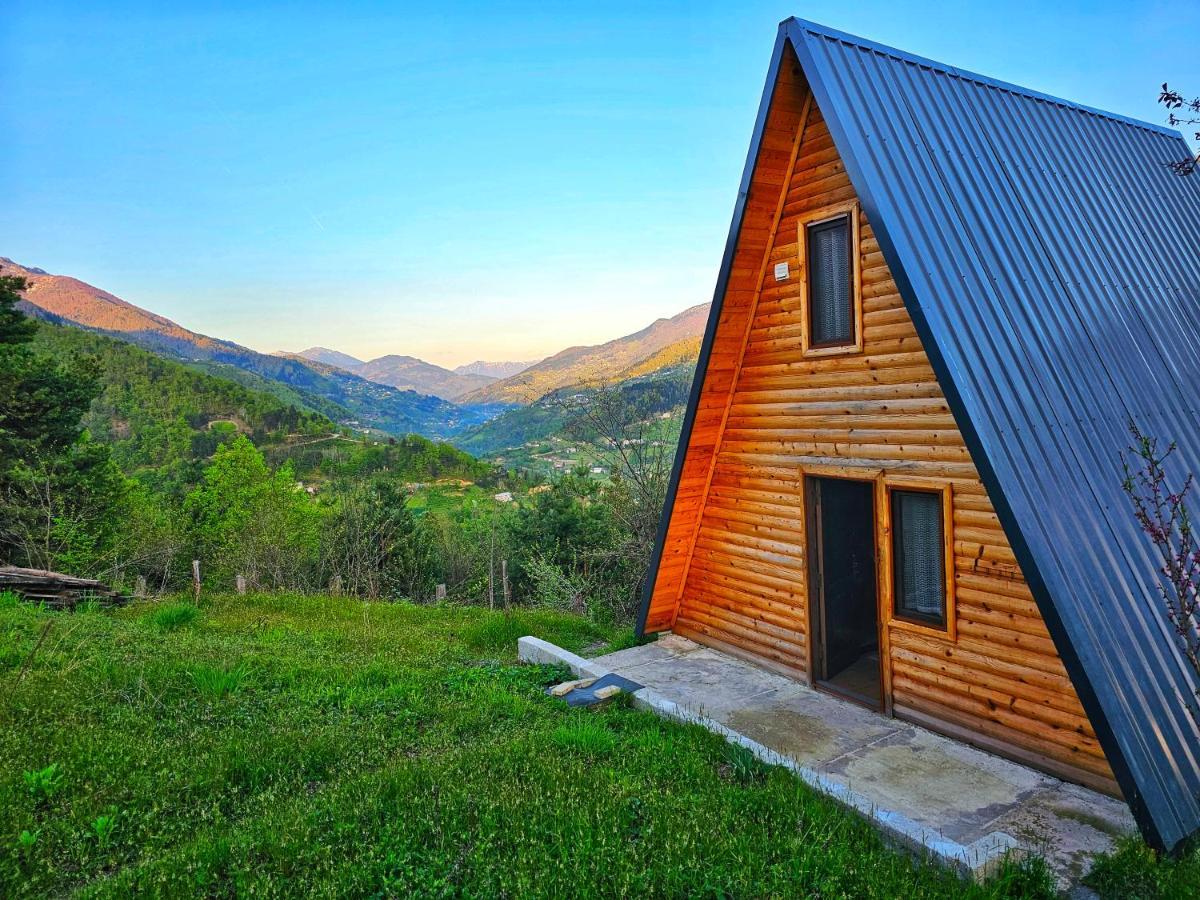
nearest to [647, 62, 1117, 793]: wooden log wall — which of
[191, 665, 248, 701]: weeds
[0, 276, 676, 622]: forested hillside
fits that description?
[0, 276, 676, 622]: forested hillside

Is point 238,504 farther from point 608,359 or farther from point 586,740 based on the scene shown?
point 586,740

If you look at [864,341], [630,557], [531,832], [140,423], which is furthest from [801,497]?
[140,423]

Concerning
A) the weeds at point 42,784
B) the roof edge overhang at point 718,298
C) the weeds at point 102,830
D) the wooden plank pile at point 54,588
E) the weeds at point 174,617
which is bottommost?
the weeds at point 174,617

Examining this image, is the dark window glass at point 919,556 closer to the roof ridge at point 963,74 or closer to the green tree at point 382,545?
the roof ridge at point 963,74

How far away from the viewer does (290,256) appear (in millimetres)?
64375

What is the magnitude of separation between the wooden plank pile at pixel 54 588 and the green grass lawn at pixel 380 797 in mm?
3351

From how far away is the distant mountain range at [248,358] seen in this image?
10825 cm

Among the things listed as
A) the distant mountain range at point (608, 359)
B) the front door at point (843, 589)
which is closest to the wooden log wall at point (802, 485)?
the front door at point (843, 589)

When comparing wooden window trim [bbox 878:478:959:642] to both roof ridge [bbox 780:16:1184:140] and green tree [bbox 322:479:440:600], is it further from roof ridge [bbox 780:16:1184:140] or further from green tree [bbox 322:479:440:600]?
green tree [bbox 322:479:440:600]

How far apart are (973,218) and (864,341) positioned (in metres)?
1.39

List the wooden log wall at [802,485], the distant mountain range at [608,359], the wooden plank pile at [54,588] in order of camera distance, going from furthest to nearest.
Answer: the distant mountain range at [608,359] < the wooden plank pile at [54,588] < the wooden log wall at [802,485]

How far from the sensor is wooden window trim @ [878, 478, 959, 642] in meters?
5.46

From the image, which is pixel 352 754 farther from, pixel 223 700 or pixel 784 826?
pixel 784 826

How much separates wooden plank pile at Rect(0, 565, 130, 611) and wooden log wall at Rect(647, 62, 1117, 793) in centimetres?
886
